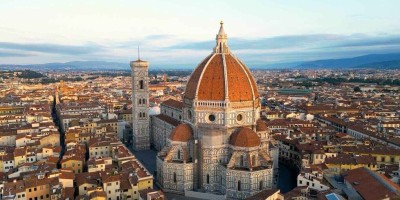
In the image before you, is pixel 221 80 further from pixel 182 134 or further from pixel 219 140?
pixel 182 134

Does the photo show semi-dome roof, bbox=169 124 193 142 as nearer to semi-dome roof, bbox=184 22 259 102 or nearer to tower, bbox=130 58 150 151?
semi-dome roof, bbox=184 22 259 102

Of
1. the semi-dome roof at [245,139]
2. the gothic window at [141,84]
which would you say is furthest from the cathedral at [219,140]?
the gothic window at [141,84]

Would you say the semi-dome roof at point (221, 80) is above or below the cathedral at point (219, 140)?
above

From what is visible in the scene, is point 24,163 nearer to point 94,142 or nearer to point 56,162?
point 56,162

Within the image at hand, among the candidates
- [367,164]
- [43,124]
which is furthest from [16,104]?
[367,164]

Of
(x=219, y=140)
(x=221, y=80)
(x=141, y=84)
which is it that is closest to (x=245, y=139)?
(x=219, y=140)

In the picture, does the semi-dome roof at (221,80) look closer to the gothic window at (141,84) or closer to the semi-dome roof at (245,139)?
the semi-dome roof at (245,139)

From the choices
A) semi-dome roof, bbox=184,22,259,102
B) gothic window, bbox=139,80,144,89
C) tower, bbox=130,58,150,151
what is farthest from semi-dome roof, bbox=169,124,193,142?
gothic window, bbox=139,80,144,89
